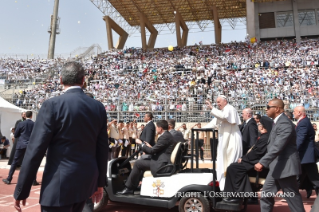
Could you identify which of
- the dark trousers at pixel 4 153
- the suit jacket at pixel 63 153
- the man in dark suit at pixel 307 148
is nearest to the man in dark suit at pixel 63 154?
the suit jacket at pixel 63 153

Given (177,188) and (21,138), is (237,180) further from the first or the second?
(21,138)

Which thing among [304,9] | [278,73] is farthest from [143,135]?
[304,9]

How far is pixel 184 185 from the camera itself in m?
5.06

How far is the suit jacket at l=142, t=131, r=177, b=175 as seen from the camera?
5363mm

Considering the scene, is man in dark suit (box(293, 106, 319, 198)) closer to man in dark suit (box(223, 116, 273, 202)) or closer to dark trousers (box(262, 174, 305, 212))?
man in dark suit (box(223, 116, 273, 202))

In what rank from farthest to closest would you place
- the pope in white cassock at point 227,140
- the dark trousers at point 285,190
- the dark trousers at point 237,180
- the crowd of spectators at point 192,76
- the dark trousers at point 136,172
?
the crowd of spectators at point 192,76
the dark trousers at point 136,172
the pope in white cassock at point 227,140
the dark trousers at point 237,180
the dark trousers at point 285,190

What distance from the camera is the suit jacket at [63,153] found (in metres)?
2.26

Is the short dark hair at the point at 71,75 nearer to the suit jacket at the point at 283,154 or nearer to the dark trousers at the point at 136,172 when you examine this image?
the suit jacket at the point at 283,154

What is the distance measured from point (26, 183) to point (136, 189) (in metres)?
3.59

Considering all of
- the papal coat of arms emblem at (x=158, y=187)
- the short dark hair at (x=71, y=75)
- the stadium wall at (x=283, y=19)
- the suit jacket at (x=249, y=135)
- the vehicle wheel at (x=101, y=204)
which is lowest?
the vehicle wheel at (x=101, y=204)

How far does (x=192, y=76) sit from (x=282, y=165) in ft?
66.5

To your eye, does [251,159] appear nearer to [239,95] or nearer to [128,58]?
[239,95]

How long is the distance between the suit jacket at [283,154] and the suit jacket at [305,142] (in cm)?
162

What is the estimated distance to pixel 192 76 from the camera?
24.2 metres
